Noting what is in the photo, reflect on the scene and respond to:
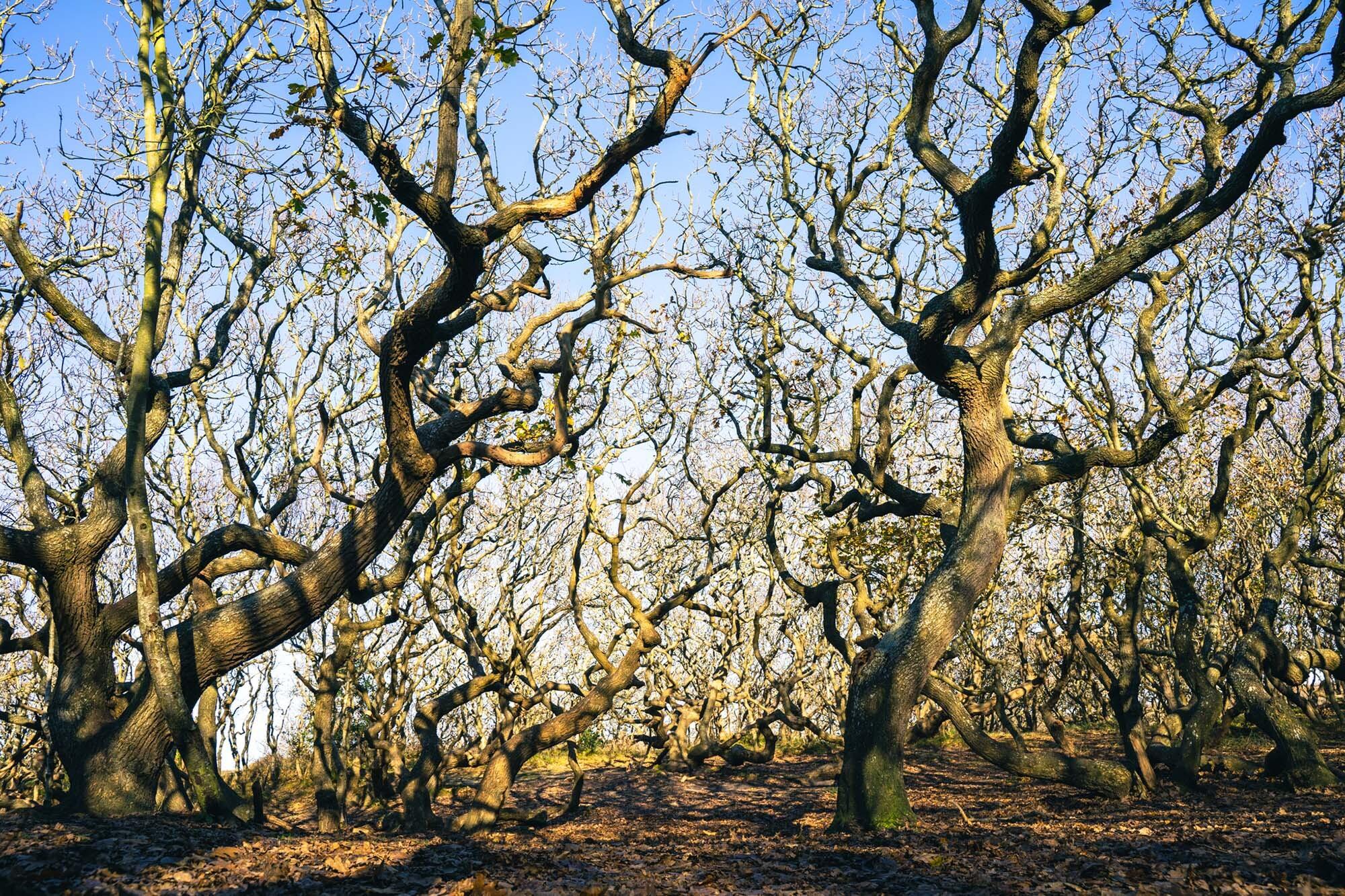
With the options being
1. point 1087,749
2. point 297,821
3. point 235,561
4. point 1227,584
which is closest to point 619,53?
point 235,561

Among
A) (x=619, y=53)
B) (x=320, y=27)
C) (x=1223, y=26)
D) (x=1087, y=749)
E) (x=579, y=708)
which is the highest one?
(x=619, y=53)

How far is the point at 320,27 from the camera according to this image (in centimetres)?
745

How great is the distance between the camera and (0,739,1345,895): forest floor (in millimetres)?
5680

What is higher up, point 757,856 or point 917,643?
point 917,643

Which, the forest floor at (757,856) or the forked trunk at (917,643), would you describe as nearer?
the forest floor at (757,856)

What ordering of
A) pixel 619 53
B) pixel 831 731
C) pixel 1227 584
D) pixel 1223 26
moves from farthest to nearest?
pixel 831 731 → pixel 1227 584 → pixel 619 53 → pixel 1223 26

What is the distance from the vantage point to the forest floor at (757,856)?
5.68 meters

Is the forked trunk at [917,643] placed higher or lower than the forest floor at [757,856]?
higher

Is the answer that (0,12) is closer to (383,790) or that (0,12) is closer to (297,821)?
(383,790)

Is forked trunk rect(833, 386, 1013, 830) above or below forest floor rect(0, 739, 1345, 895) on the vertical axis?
above

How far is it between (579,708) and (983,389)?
7.01m

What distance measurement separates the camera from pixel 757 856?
7719mm

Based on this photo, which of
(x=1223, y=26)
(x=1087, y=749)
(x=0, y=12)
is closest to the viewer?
(x=0, y=12)

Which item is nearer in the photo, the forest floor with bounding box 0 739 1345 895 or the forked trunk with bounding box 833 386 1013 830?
the forest floor with bounding box 0 739 1345 895
